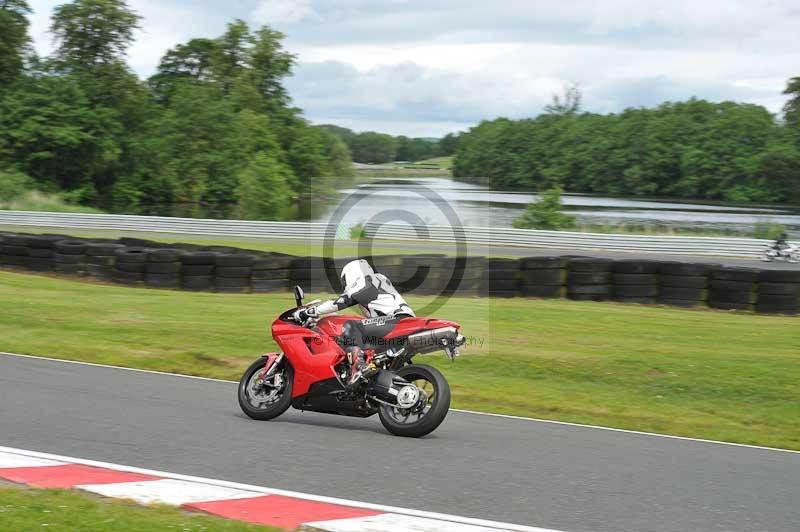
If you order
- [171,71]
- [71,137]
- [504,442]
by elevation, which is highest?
[171,71]

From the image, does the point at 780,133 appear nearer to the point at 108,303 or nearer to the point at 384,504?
the point at 108,303

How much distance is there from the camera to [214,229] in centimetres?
3538

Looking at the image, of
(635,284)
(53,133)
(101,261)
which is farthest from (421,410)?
(53,133)

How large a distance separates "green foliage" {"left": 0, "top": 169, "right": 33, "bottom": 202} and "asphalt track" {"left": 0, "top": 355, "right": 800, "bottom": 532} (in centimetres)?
4487

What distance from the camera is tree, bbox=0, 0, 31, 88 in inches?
2445

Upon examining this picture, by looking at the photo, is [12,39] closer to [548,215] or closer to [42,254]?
[548,215]

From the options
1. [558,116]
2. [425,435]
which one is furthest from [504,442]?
[558,116]

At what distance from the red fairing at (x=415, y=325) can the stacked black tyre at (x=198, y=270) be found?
35.4ft

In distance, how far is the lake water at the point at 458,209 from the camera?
499 inches

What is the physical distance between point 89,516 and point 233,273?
1289cm

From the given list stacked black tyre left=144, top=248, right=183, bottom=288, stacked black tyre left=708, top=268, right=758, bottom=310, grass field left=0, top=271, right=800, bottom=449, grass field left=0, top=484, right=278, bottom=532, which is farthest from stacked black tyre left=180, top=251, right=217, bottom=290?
grass field left=0, top=484, right=278, bottom=532

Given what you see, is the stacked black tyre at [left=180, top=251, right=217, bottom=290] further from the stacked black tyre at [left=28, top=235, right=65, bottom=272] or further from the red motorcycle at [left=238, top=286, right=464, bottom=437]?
the red motorcycle at [left=238, top=286, right=464, bottom=437]

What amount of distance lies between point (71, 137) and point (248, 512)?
57410 mm

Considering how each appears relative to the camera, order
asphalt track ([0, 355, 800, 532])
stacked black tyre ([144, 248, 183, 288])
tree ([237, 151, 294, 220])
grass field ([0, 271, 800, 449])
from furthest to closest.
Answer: tree ([237, 151, 294, 220]), stacked black tyre ([144, 248, 183, 288]), grass field ([0, 271, 800, 449]), asphalt track ([0, 355, 800, 532])
